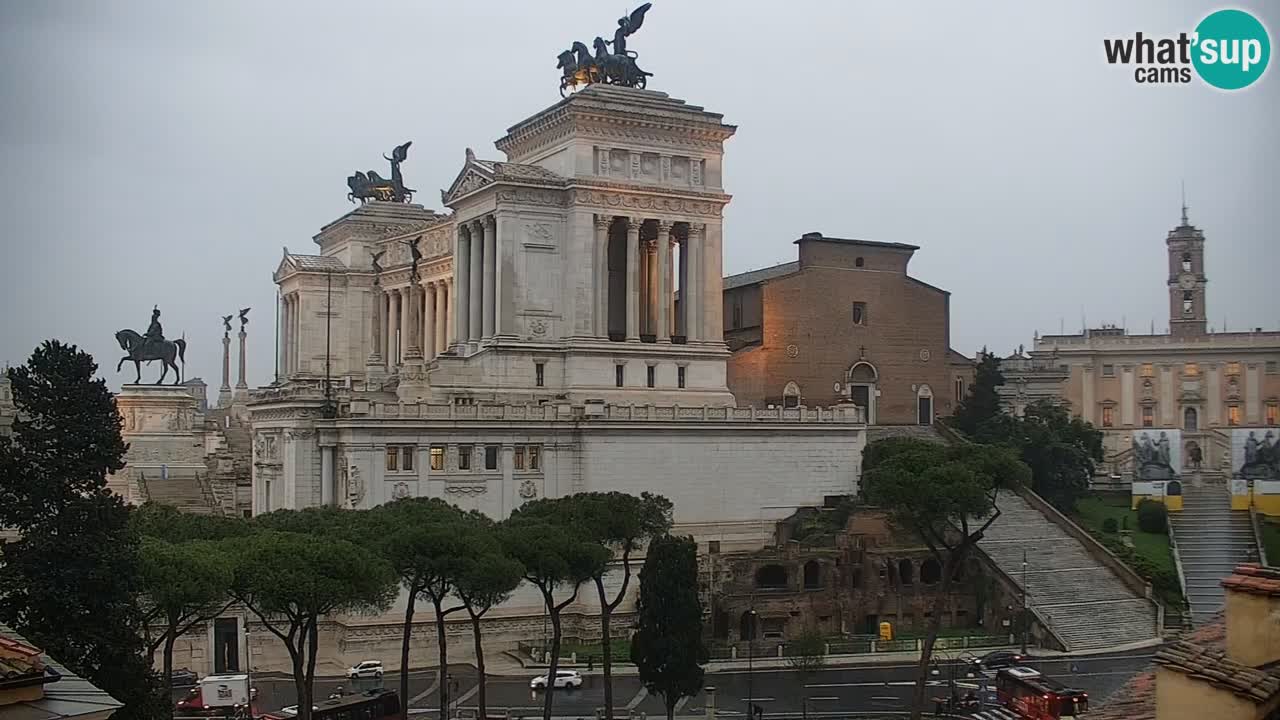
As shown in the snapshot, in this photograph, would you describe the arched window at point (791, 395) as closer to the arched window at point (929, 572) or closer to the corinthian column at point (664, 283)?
the corinthian column at point (664, 283)

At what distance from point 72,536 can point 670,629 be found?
21383 millimetres

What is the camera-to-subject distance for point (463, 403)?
68750 mm

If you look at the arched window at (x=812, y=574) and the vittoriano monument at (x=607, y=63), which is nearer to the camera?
the arched window at (x=812, y=574)

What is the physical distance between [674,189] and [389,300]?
3312 centimetres

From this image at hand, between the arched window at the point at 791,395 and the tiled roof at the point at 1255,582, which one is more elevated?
the arched window at the point at 791,395

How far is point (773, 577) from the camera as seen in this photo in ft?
222

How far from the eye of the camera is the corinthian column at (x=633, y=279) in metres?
77.3

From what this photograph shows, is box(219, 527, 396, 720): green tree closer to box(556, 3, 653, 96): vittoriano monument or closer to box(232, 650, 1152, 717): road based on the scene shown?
box(232, 650, 1152, 717): road

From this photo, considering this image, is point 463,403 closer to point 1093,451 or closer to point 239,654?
point 239,654

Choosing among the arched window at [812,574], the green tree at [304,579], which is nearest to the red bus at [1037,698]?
the arched window at [812,574]

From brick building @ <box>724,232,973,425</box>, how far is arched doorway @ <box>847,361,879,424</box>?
6 cm

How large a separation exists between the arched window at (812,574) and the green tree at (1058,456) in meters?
19.2

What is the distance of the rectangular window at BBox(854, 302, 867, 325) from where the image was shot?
9006cm

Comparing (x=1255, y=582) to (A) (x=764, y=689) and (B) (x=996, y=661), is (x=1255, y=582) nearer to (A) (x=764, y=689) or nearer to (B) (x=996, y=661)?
(A) (x=764, y=689)
